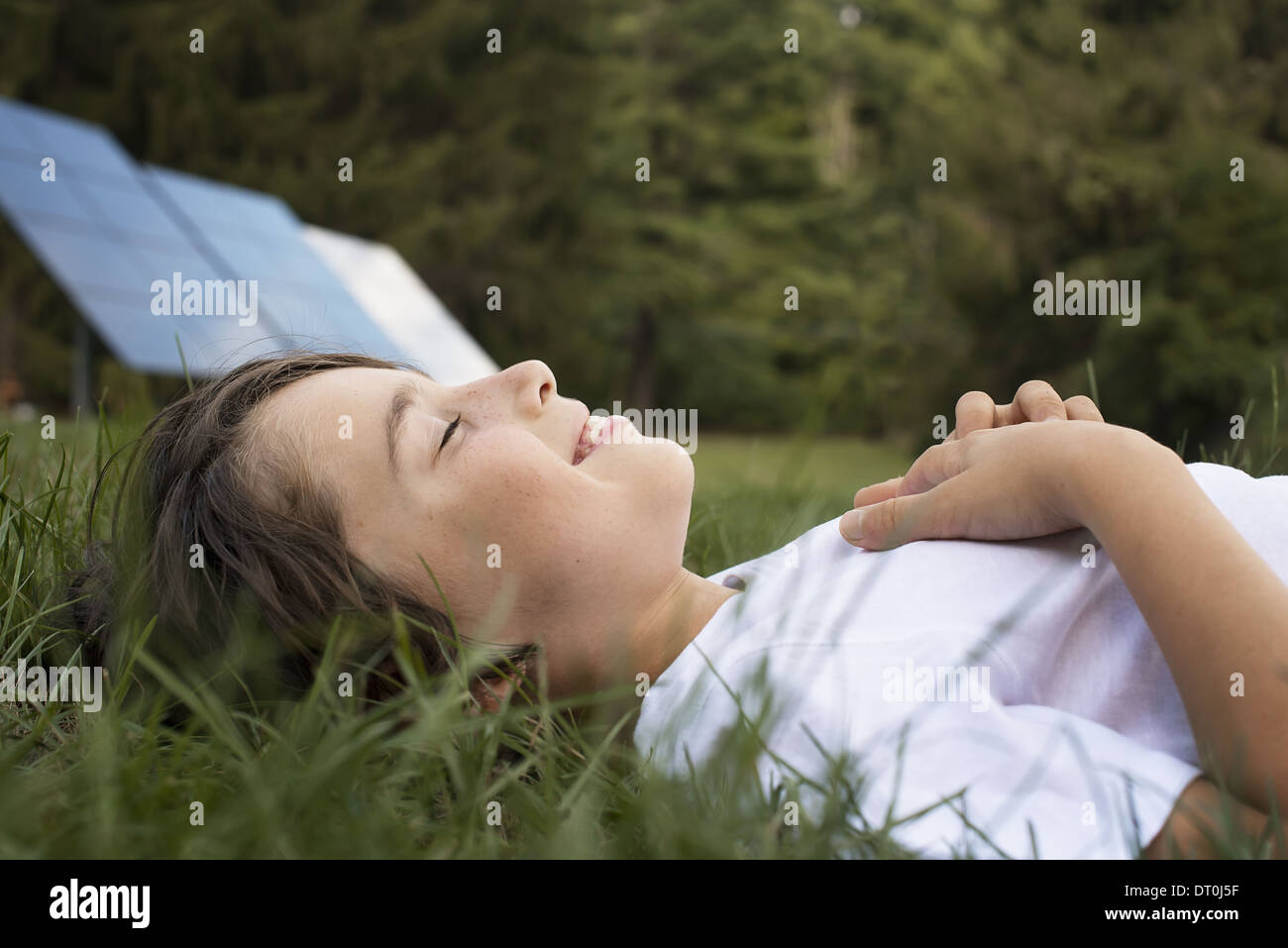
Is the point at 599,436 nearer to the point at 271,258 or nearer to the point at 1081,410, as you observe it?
the point at 1081,410

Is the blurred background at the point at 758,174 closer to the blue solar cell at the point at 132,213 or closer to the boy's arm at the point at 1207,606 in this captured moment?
the boy's arm at the point at 1207,606

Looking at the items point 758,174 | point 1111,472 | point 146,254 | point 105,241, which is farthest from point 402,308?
point 758,174

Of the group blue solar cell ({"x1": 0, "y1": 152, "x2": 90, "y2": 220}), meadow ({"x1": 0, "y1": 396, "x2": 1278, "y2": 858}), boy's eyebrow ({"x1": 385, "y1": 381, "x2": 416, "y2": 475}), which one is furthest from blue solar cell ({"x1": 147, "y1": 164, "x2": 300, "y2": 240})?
meadow ({"x1": 0, "y1": 396, "x2": 1278, "y2": 858})

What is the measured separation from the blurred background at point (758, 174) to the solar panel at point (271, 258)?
1.35 metres

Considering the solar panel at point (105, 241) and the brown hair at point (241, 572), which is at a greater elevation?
the solar panel at point (105, 241)

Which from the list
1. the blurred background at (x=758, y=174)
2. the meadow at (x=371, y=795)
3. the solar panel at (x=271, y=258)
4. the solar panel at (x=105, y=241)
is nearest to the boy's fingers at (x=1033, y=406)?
the meadow at (x=371, y=795)

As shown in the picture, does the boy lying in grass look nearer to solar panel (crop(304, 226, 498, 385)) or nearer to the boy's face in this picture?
the boy's face

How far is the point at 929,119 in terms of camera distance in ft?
62.6

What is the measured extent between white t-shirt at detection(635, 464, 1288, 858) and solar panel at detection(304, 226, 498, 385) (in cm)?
715

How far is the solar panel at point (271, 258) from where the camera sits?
26.2 ft

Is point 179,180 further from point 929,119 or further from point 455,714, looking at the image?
point 929,119

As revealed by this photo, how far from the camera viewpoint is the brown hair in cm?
131
